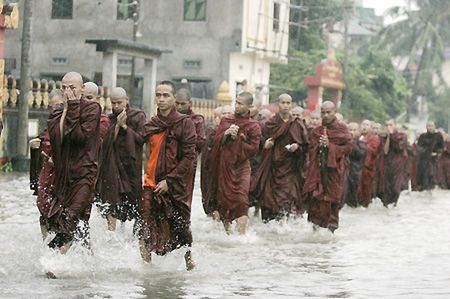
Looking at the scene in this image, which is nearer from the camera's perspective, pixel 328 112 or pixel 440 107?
pixel 328 112

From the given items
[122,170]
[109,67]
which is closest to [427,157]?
[109,67]

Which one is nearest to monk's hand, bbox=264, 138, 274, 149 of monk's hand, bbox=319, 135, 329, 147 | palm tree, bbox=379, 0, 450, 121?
monk's hand, bbox=319, 135, 329, 147

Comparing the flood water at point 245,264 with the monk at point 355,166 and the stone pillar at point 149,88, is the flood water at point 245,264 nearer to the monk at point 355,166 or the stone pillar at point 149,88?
the monk at point 355,166

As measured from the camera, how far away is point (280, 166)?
1562 cm

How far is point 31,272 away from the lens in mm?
10211

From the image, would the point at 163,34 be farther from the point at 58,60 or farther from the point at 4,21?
the point at 4,21

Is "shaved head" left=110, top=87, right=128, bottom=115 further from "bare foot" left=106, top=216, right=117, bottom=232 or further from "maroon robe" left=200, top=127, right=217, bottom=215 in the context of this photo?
"maroon robe" left=200, top=127, right=217, bottom=215

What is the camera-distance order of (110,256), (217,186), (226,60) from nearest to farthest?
(110,256), (217,186), (226,60)

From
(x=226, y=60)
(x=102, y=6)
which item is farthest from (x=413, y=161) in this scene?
(x=102, y=6)

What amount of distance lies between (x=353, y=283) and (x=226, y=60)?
2965 cm

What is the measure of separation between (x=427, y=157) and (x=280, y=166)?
12619 millimetres

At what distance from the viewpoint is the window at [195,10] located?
39719mm

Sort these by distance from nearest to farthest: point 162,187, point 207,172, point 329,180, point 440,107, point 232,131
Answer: point 162,187 < point 232,131 < point 329,180 < point 207,172 < point 440,107

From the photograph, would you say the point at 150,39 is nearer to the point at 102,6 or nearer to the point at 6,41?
the point at 102,6
